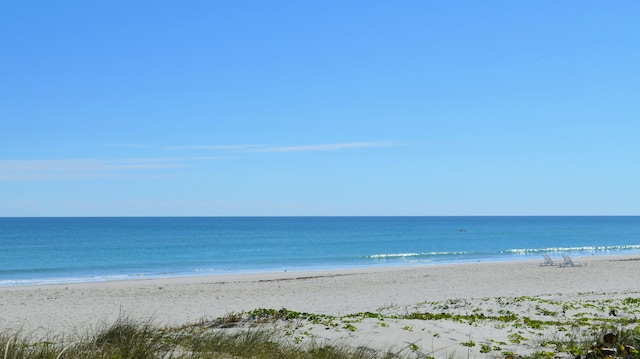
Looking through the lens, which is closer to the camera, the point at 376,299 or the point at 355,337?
the point at 355,337

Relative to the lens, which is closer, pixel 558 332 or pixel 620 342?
pixel 620 342

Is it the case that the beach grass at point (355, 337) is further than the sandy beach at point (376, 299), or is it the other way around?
the sandy beach at point (376, 299)

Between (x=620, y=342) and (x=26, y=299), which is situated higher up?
(x=620, y=342)

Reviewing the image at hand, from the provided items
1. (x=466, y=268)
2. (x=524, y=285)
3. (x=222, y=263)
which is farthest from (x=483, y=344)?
(x=222, y=263)

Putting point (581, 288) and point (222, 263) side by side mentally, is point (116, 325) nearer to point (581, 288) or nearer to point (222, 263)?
point (581, 288)

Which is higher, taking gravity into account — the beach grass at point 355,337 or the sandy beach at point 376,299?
the beach grass at point 355,337

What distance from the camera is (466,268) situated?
34500 millimetres

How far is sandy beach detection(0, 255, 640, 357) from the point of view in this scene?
9.30 metres

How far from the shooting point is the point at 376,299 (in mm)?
20938

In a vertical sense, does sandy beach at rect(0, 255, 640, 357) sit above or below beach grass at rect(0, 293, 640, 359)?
below

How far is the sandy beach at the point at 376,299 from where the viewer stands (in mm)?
9305

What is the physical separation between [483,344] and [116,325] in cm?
441

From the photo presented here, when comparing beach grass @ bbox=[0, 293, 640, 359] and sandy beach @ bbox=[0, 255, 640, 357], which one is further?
sandy beach @ bbox=[0, 255, 640, 357]

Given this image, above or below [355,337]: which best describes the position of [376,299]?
below
